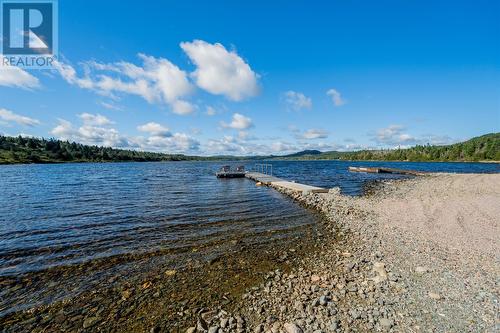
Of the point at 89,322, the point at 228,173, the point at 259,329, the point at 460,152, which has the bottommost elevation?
the point at 89,322

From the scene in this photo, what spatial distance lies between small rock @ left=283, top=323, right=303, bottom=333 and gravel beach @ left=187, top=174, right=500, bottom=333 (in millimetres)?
23

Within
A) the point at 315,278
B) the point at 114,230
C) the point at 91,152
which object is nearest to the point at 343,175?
the point at 114,230

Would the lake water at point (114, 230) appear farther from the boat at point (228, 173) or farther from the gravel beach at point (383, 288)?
the boat at point (228, 173)

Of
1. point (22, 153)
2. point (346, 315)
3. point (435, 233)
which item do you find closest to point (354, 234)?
point (435, 233)

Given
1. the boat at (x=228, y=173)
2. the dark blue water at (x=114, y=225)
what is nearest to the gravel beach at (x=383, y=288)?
the dark blue water at (x=114, y=225)

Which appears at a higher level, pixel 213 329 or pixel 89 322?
pixel 213 329

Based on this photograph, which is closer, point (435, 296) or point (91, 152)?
point (435, 296)

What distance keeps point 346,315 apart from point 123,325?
544cm

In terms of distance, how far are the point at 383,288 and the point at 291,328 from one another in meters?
3.36

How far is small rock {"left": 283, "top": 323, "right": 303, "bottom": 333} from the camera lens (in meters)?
5.25

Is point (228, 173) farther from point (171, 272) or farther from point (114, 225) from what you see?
point (171, 272)

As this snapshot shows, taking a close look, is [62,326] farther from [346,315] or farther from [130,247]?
[346,315]

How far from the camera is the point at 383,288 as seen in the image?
22.7 ft

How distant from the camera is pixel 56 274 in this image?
27.3ft
